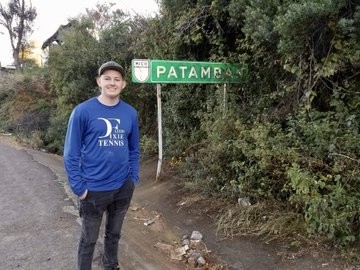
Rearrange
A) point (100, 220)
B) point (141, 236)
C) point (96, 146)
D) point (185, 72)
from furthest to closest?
point (185, 72), point (141, 236), point (100, 220), point (96, 146)

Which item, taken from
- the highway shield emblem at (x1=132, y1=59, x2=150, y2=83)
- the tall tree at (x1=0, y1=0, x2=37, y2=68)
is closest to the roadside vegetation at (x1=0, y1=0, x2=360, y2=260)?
the highway shield emblem at (x1=132, y1=59, x2=150, y2=83)

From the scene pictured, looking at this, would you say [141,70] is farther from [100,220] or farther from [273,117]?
[100,220]

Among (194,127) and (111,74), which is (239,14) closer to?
(194,127)

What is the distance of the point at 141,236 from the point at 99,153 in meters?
2.04

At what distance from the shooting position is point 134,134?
11.5ft

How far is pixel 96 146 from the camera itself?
312 cm

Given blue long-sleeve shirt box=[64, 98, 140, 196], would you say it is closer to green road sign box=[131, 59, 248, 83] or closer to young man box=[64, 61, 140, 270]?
young man box=[64, 61, 140, 270]

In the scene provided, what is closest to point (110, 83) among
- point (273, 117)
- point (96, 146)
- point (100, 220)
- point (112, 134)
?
point (112, 134)

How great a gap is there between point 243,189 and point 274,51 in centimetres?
218

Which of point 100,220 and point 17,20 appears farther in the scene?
point 17,20

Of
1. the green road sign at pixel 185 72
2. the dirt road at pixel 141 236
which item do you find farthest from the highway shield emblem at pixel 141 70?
the dirt road at pixel 141 236

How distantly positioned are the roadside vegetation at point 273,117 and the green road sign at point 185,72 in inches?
7.8

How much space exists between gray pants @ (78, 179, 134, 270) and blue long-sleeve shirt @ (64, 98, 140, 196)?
9 cm

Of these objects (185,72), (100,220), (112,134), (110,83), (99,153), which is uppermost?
(185,72)
